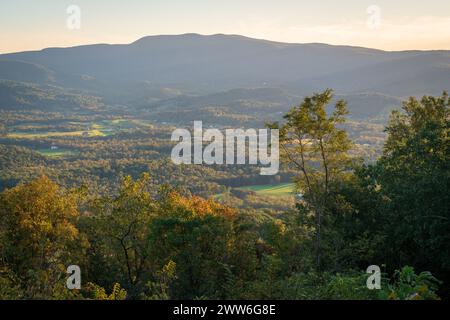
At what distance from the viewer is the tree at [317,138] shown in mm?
20047

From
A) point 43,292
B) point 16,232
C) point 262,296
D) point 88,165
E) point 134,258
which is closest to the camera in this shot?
point 43,292

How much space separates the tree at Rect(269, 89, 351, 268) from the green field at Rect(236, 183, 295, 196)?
68158mm

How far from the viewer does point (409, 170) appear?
2194 cm

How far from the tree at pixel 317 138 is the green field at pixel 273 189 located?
2683 inches

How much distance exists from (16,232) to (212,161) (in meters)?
107

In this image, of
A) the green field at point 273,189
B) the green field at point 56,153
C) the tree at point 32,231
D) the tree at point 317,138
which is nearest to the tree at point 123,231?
the tree at point 32,231

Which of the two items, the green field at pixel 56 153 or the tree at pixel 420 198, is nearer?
the tree at pixel 420 198

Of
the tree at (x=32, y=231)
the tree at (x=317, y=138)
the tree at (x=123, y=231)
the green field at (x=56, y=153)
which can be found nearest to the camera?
the tree at (x=317, y=138)

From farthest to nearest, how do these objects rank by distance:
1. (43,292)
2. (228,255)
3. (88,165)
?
(88,165) → (228,255) → (43,292)

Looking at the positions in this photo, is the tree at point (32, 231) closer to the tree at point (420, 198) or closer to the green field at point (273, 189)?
the tree at point (420, 198)

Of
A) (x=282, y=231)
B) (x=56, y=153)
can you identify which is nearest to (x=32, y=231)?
(x=282, y=231)

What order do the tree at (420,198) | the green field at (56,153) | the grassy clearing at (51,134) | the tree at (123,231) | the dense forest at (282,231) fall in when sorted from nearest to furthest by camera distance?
1. the tree at (420,198)
2. the dense forest at (282,231)
3. the tree at (123,231)
4. the green field at (56,153)
5. the grassy clearing at (51,134)
